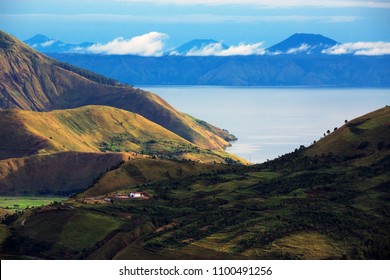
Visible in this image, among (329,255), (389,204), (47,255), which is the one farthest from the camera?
(389,204)

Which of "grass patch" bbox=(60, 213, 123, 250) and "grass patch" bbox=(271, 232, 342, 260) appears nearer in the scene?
"grass patch" bbox=(271, 232, 342, 260)

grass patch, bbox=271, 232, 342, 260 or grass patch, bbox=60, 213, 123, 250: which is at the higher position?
grass patch, bbox=60, 213, 123, 250

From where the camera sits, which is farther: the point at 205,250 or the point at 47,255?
the point at 47,255

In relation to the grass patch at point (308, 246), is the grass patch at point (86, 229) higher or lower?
higher

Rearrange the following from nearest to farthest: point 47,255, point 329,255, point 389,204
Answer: point 329,255 → point 47,255 → point 389,204

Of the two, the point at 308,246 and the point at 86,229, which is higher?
the point at 86,229

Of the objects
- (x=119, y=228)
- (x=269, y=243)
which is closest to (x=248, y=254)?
(x=269, y=243)

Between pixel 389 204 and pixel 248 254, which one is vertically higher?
pixel 389 204

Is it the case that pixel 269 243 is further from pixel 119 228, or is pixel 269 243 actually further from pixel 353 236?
pixel 119 228

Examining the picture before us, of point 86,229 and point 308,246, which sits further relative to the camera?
point 86,229

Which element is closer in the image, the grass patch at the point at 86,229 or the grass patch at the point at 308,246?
the grass patch at the point at 308,246

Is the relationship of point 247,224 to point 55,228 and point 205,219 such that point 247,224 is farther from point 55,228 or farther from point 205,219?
point 55,228
